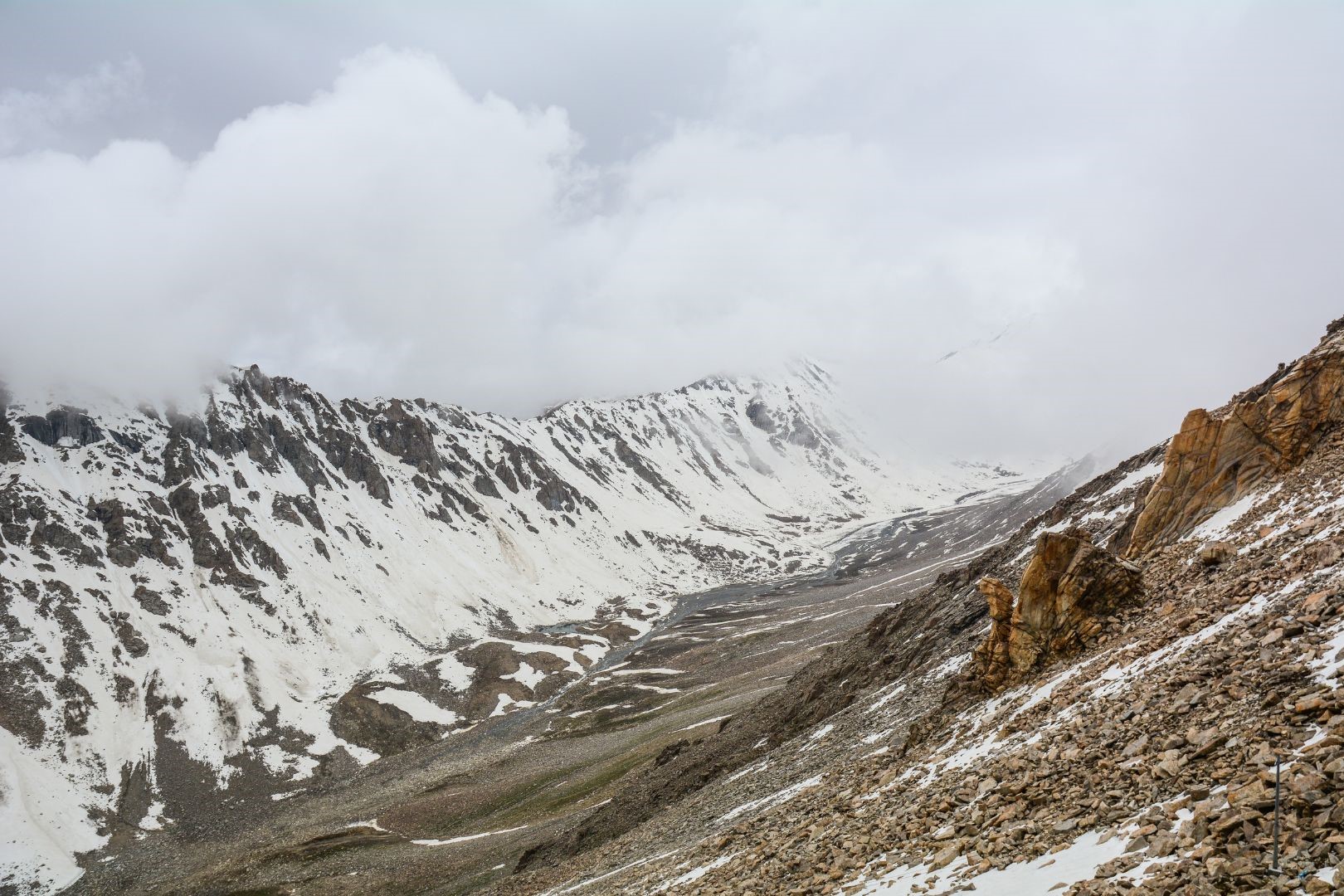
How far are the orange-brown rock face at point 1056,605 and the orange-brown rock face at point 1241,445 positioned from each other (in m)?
5.23

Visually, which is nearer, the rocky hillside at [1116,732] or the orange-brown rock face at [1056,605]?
the rocky hillside at [1116,732]

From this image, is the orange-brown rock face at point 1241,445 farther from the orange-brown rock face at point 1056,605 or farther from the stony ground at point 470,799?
the stony ground at point 470,799

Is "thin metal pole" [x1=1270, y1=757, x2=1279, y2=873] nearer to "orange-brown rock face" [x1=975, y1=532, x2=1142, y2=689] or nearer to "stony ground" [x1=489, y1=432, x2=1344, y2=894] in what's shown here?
"stony ground" [x1=489, y1=432, x2=1344, y2=894]

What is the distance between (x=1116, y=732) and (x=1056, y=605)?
11273mm

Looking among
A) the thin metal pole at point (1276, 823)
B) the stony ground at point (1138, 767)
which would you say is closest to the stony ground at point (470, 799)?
the stony ground at point (1138, 767)

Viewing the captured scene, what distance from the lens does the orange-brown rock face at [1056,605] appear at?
25.1m

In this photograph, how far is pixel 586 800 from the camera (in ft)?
205

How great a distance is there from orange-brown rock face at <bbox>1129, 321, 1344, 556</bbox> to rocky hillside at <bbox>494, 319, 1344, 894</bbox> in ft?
0.26

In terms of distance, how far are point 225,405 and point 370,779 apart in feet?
465

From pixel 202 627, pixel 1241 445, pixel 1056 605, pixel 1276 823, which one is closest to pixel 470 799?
pixel 1056 605

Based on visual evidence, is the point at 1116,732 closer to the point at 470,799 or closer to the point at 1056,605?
the point at 1056,605

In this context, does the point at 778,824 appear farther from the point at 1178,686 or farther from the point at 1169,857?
the point at 1169,857

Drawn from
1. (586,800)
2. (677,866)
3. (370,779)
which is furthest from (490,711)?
(677,866)

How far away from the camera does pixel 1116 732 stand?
1547 centimetres
